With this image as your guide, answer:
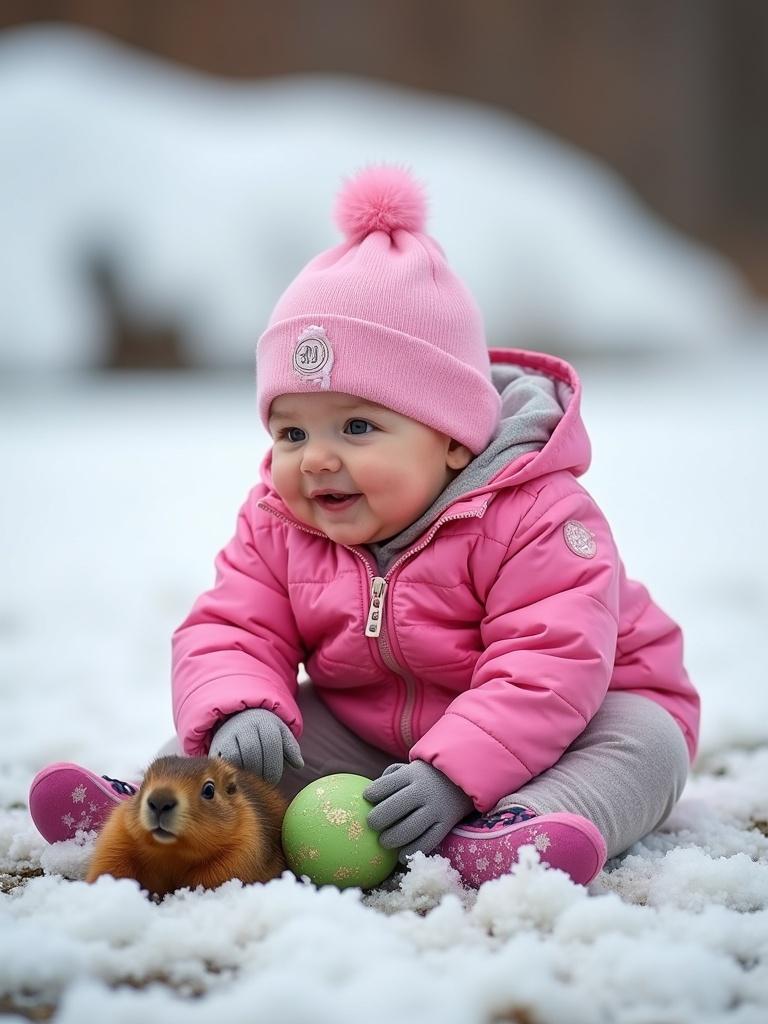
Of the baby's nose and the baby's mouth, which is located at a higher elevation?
the baby's nose

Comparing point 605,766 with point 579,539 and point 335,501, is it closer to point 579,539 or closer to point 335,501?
point 579,539

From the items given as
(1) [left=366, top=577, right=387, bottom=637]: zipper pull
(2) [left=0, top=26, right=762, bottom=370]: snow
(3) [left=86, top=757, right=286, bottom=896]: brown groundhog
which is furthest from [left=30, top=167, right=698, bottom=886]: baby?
(2) [left=0, top=26, right=762, bottom=370]: snow

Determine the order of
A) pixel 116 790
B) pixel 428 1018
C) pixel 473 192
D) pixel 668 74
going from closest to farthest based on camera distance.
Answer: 1. pixel 428 1018
2. pixel 116 790
3. pixel 473 192
4. pixel 668 74

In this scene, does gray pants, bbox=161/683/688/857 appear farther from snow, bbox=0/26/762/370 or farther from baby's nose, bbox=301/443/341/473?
snow, bbox=0/26/762/370

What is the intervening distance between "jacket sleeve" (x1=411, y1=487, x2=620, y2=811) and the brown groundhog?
197 millimetres

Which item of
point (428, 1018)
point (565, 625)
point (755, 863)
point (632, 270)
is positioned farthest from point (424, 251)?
point (632, 270)

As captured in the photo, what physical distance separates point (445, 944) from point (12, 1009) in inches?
14.1

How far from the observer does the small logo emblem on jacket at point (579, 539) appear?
1350 millimetres

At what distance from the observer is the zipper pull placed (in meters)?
1.38

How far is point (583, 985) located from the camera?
938 millimetres

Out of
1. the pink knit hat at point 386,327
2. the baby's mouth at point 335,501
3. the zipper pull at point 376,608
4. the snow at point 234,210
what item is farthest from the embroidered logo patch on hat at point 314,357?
the snow at point 234,210

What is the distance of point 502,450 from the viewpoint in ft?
4.69

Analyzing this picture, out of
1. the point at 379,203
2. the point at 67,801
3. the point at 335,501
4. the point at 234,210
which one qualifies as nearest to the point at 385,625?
the point at 335,501

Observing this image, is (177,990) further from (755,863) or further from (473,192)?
(473,192)
